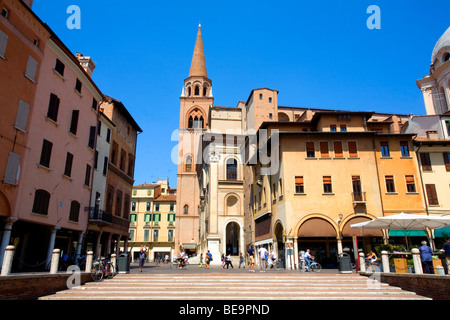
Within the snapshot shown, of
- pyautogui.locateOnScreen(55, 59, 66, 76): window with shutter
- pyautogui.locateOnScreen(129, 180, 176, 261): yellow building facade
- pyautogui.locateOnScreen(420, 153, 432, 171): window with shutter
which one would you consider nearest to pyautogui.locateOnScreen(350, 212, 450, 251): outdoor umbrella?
pyautogui.locateOnScreen(420, 153, 432, 171): window with shutter

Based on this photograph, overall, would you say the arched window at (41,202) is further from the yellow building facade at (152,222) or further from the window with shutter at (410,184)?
the yellow building facade at (152,222)

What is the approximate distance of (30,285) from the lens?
11570 millimetres

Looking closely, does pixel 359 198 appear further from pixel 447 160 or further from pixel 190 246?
pixel 190 246

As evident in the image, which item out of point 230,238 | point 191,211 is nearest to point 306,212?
point 230,238

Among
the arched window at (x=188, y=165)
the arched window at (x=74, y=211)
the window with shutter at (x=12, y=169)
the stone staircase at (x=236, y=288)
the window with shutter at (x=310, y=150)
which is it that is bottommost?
the stone staircase at (x=236, y=288)

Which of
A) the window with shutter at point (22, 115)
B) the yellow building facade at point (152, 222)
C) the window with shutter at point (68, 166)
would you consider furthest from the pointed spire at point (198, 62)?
the window with shutter at point (22, 115)

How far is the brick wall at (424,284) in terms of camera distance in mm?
11219

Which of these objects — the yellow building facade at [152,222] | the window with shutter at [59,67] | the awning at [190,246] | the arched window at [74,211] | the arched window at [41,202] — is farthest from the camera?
the yellow building facade at [152,222]

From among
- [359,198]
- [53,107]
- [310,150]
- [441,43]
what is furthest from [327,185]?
[441,43]

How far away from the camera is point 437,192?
2566cm

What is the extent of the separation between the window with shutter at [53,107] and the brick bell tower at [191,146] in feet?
108

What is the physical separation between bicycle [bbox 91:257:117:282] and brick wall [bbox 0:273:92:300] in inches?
56.4

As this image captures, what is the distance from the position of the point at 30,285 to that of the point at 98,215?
14.2m
